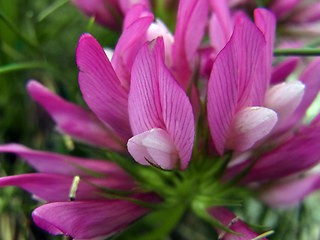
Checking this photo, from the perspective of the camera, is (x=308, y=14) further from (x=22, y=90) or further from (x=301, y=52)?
(x=22, y=90)

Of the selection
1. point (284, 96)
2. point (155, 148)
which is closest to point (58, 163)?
point (155, 148)

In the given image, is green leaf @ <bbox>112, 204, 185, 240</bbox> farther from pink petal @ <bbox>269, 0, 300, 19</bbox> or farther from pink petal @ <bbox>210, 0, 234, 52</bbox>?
pink petal @ <bbox>269, 0, 300, 19</bbox>

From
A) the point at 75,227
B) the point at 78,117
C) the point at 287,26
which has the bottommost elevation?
the point at 75,227

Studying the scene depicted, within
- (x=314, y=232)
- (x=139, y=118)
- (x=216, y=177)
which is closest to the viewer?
(x=139, y=118)

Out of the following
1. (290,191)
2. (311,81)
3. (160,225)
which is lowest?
(160,225)

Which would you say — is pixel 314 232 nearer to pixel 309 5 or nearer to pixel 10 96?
pixel 309 5

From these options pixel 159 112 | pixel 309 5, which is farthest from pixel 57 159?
pixel 309 5
